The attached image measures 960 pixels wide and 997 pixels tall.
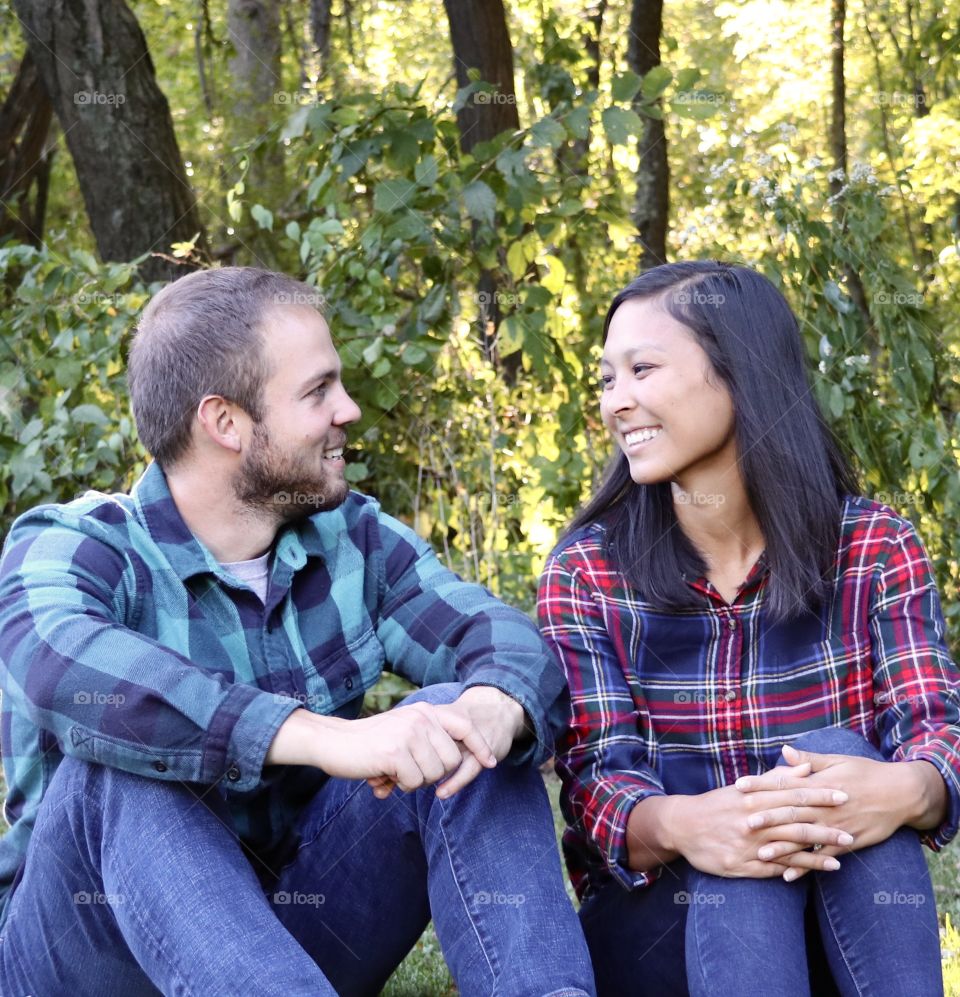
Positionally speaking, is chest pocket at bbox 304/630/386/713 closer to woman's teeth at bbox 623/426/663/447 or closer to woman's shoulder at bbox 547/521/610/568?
woman's shoulder at bbox 547/521/610/568

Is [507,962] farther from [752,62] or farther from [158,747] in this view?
[752,62]

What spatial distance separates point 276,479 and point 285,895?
66cm

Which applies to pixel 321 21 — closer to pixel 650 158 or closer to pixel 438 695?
pixel 650 158

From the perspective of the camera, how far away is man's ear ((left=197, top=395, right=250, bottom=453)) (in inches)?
89.6

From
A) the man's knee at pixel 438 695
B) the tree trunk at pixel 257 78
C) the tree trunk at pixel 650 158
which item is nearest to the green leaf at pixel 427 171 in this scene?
the man's knee at pixel 438 695

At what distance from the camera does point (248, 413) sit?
2.28m

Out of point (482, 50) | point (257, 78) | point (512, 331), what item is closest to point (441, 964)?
point (512, 331)

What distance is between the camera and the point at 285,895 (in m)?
2.15

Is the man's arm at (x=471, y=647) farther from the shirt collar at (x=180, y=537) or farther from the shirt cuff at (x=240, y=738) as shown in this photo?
the shirt cuff at (x=240, y=738)

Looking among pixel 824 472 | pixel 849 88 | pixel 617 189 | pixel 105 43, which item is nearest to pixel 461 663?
pixel 824 472

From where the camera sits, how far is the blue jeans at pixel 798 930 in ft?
6.19

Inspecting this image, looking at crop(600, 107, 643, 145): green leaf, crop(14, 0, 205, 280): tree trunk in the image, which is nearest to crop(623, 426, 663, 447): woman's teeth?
crop(600, 107, 643, 145): green leaf

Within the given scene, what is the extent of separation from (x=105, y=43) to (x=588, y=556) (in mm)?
4188

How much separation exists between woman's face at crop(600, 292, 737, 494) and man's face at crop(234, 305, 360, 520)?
1.54 ft
